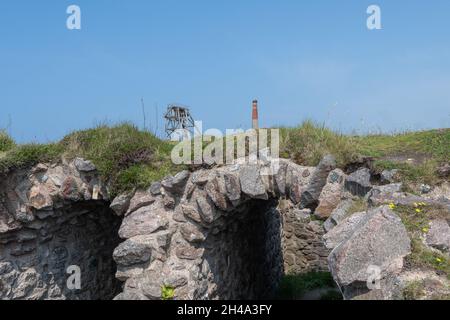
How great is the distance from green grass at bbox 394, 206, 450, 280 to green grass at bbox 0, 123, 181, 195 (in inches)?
118

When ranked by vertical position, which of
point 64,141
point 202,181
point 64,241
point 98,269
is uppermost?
point 64,141

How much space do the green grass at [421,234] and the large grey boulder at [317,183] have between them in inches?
43.0

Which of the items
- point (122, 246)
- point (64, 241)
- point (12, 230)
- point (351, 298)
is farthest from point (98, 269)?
point (351, 298)

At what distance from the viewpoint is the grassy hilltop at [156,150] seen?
5.71 meters

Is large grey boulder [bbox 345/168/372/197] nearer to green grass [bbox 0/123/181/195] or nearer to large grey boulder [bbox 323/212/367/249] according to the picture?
large grey boulder [bbox 323/212/367/249]

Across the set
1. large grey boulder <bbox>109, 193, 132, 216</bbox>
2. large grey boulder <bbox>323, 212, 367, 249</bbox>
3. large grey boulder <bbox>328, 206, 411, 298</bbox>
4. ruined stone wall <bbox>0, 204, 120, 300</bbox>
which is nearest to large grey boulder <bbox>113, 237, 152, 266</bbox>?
large grey boulder <bbox>109, 193, 132, 216</bbox>

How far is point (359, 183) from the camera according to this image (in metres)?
5.13

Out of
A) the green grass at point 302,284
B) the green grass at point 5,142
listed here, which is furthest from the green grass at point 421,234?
the green grass at point 302,284

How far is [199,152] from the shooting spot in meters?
6.09

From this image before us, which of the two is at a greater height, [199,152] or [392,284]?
[199,152]

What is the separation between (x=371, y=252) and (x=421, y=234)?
65cm

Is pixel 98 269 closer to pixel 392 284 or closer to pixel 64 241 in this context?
pixel 64 241

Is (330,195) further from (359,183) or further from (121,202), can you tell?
(121,202)

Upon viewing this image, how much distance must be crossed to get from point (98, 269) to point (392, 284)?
17.4 feet
